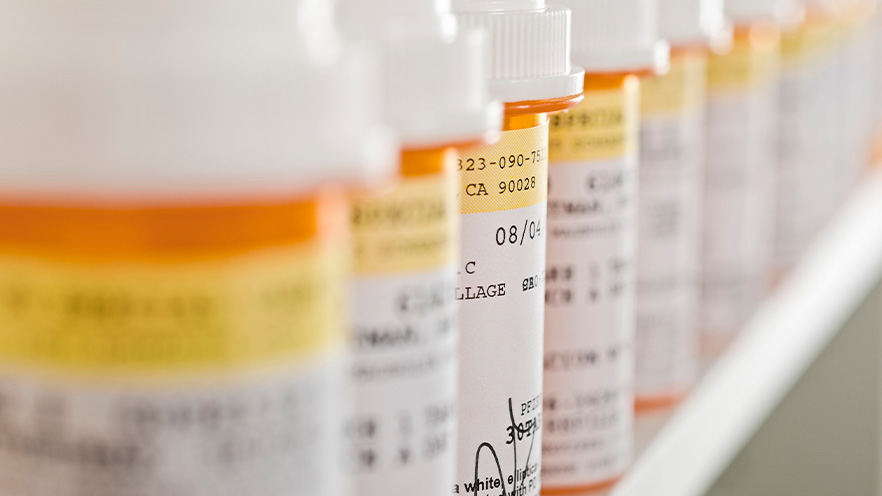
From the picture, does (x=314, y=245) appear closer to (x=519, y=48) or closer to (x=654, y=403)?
(x=519, y=48)

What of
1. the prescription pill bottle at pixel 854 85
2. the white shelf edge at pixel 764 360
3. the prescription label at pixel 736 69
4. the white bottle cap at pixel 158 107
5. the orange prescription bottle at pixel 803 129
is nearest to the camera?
the white bottle cap at pixel 158 107

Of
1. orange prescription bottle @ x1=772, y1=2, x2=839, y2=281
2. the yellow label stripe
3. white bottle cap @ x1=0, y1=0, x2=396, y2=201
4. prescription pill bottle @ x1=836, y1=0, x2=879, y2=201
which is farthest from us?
prescription pill bottle @ x1=836, y1=0, x2=879, y2=201

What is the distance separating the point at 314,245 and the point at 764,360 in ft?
1.43

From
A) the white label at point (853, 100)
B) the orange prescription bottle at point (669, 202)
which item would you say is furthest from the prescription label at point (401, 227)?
the white label at point (853, 100)

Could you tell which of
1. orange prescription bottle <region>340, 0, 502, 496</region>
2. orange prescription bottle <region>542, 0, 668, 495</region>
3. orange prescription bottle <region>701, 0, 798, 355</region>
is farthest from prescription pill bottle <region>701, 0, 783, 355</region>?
orange prescription bottle <region>340, 0, 502, 496</region>

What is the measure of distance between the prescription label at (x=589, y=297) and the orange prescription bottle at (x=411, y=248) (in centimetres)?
12

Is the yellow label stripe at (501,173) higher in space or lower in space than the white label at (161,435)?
higher

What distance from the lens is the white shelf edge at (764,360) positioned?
47 cm

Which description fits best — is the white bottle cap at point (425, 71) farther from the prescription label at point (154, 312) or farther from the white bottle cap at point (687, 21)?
the white bottle cap at point (687, 21)

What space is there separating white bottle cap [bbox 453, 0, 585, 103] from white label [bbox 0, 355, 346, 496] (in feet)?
0.43

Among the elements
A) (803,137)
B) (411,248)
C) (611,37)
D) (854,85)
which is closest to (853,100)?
(854,85)

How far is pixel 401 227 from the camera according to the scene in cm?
27

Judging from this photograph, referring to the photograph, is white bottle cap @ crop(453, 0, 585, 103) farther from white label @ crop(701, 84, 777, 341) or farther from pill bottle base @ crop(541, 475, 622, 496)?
white label @ crop(701, 84, 777, 341)

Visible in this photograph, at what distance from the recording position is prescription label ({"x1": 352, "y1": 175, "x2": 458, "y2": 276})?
0.27m
